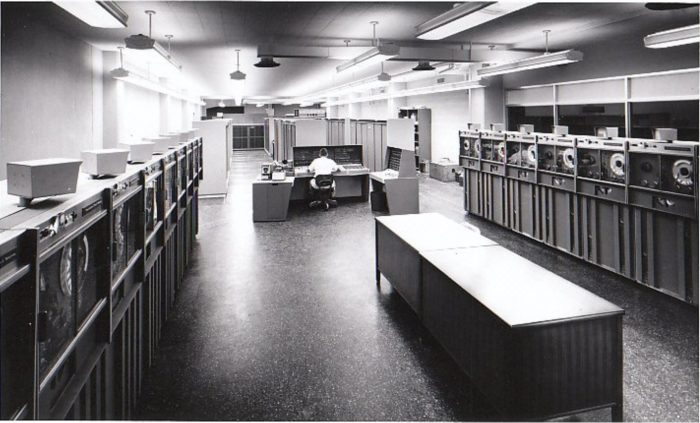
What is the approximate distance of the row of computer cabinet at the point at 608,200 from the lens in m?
4.57

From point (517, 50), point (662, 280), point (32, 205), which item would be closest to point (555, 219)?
point (662, 280)

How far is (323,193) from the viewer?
9.90 m

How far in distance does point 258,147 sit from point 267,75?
674 inches

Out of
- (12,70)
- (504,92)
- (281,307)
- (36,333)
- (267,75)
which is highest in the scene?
(267,75)

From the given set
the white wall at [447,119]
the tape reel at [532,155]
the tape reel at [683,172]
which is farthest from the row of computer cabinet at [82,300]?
the white wall at [447,119]

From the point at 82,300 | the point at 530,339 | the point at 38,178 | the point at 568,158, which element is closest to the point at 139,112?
the point at 568,158

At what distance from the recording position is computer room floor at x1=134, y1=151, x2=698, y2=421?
297cm

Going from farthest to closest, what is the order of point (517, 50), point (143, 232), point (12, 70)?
point (517, 50)
point (12, 70)
point (143, 232)

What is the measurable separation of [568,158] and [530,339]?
4441 mm

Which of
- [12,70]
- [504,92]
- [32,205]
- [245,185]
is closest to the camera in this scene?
[32,205]

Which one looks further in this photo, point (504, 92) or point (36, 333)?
point (504, 92)

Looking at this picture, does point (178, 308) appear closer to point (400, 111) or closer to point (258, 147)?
point (400, 111)

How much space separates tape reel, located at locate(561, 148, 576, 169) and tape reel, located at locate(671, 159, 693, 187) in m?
1.51

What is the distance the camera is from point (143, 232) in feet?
10.3
